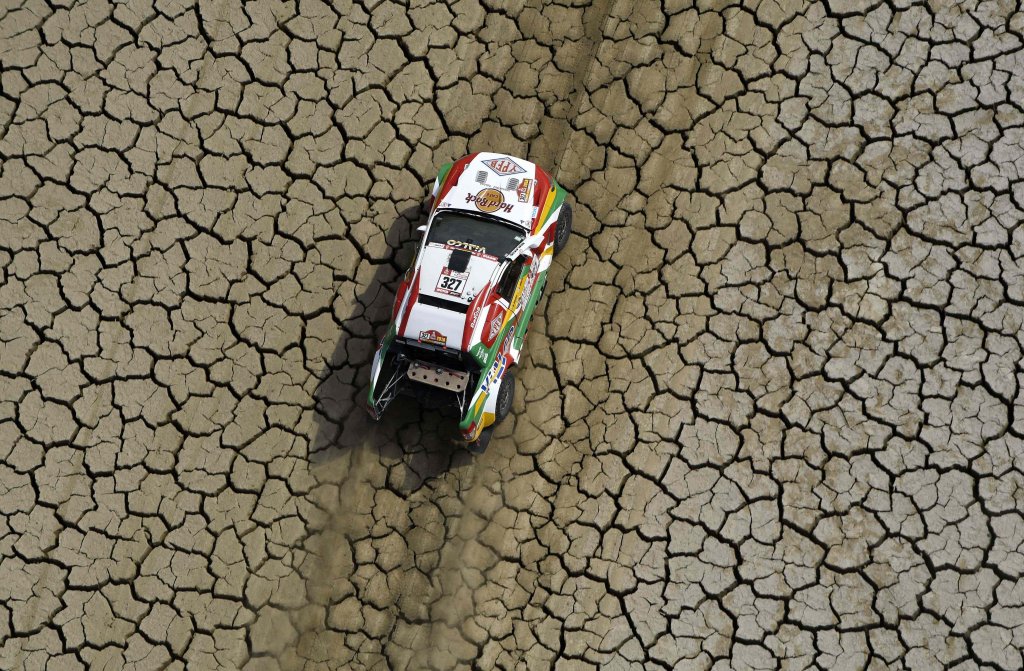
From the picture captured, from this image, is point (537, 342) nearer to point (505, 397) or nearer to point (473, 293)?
point (505, 397)

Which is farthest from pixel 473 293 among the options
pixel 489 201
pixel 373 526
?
pixel 373 526

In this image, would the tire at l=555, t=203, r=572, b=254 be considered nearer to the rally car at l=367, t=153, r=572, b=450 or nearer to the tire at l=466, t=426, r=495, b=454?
the rally car at l=367, t=153, r=572, b=450

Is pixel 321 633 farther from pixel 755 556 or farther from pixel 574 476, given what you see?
pixel 755 556

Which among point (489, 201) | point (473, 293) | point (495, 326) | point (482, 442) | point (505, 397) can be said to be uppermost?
point (489, 201)

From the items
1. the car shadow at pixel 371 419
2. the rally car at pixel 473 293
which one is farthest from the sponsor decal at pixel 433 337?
the car shadow at pixel 371 419

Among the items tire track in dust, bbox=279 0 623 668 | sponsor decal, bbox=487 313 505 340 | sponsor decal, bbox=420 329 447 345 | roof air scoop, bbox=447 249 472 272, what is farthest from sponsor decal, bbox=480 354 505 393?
roof air scoop, bbox=447 249 472 272

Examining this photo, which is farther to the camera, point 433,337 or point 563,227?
point 563,227
